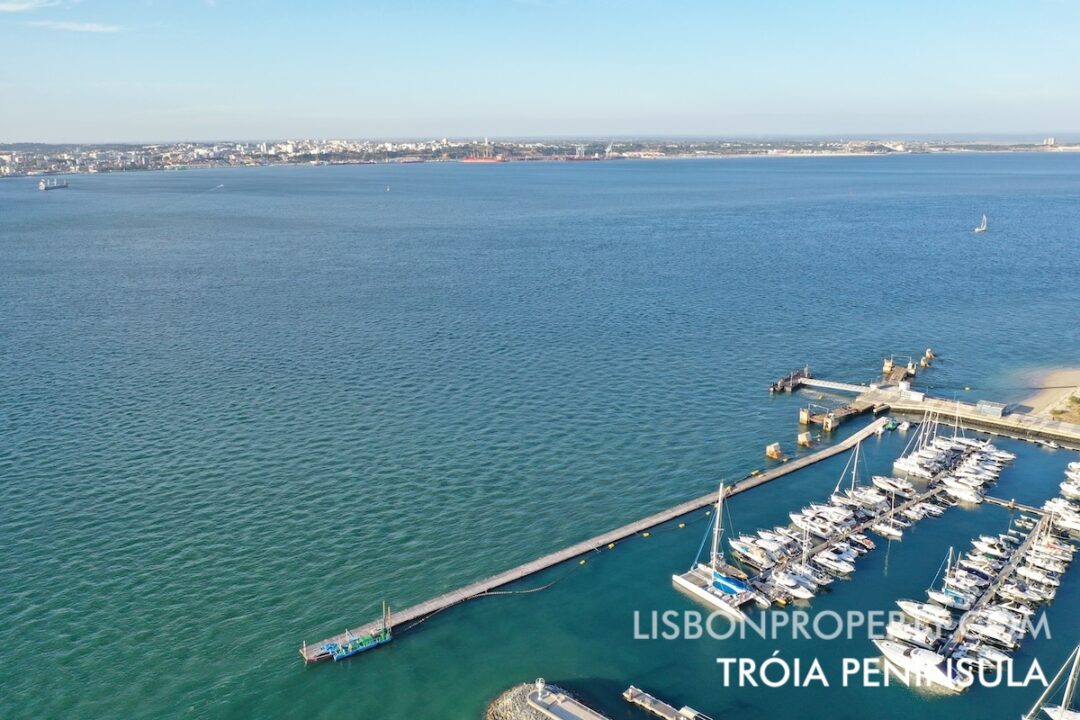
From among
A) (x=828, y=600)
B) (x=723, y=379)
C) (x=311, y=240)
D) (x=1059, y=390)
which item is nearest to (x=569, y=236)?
(x=311, y=240)

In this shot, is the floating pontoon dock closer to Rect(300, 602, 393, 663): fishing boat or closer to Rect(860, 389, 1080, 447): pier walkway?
Rect(300, 602, 393, 663): fishing boat

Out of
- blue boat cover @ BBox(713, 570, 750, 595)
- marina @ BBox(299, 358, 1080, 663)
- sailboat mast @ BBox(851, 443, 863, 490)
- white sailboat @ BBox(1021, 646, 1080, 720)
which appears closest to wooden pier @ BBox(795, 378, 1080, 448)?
marina @ BBox(299, 358, 1080, 663)

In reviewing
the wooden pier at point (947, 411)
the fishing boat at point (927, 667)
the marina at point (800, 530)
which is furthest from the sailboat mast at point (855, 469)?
the fishing boat at point (927, 667)

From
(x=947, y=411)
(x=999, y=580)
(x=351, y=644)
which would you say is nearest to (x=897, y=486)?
(x=999, y=580)

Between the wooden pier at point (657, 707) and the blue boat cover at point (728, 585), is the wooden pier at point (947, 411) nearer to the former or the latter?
the blue boat cover at point (728, 585)

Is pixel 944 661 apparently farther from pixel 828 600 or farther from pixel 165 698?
pixel 165 698
